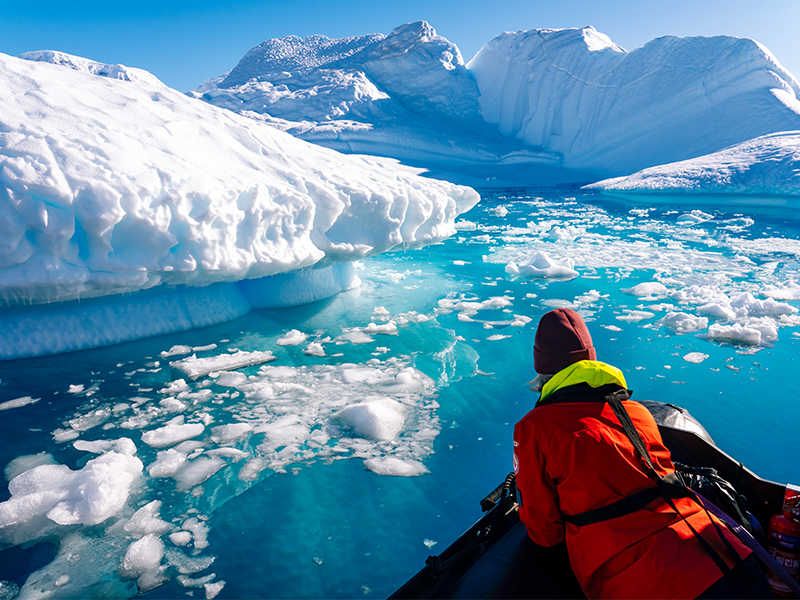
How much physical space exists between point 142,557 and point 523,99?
29201 mm

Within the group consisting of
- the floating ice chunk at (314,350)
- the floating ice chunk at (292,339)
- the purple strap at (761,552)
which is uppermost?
the purple strap at (761,552)

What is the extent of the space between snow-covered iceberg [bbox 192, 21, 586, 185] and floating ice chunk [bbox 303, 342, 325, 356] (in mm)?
17773

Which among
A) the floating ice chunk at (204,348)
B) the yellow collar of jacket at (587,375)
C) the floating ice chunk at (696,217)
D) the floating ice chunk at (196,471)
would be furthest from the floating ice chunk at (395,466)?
the floating ice chunk at (696,217)

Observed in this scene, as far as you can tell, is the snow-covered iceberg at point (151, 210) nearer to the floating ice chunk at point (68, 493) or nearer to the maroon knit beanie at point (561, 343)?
the floating ice chunk at point (68, 493)

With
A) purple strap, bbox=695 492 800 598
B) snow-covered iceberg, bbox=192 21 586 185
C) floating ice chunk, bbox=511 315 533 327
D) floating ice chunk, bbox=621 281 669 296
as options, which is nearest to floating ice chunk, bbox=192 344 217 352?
floating ice chunk, bbox=511 315 533 327

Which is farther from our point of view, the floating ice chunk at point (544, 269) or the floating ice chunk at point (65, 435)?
the floating ice chunk at point (544, 269)

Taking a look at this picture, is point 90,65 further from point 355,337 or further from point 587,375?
point 587,375

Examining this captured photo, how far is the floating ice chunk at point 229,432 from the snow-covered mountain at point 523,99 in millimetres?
20678

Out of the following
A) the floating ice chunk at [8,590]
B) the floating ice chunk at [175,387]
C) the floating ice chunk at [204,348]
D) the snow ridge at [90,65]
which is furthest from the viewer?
the snow ridge at [90,65]

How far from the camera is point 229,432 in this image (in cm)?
291

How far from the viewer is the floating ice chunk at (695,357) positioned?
404cm

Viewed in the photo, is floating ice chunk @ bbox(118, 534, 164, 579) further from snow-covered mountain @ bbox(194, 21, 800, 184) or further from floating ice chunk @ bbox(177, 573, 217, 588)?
snow-covered mountain @ bbox(194, 21, 800, 184)

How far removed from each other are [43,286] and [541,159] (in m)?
25.5

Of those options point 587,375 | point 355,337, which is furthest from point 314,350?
point 587,375
